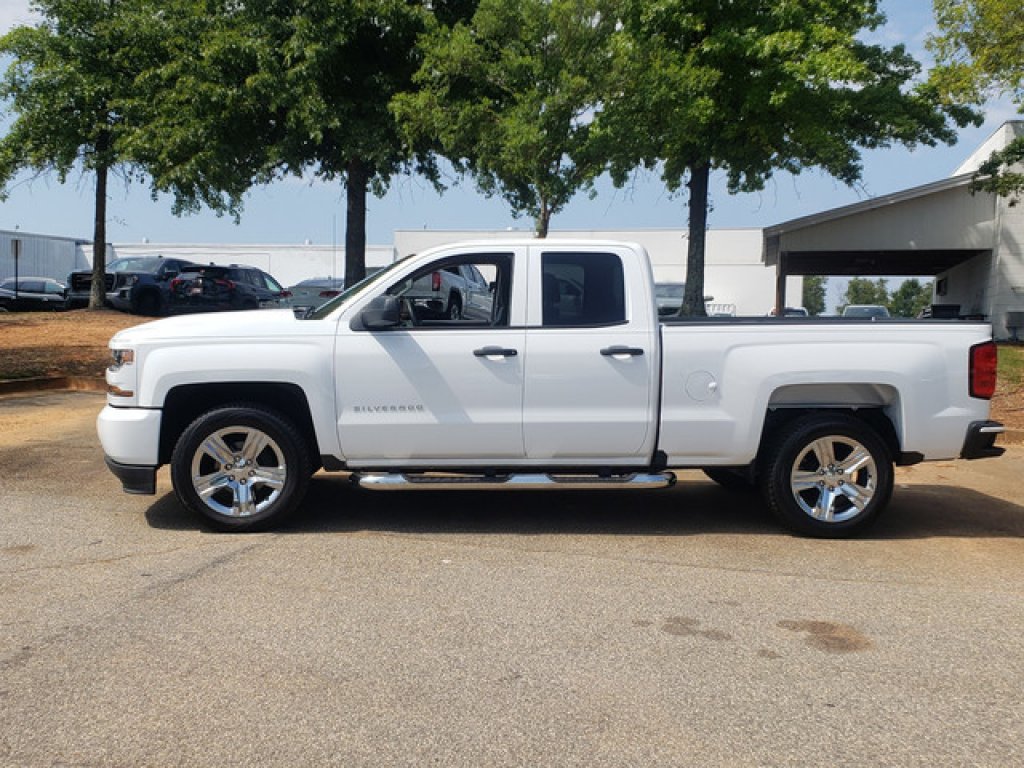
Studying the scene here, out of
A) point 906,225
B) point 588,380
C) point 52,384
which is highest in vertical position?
point 906,225

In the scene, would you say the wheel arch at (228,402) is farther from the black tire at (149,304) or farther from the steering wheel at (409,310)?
the black tire at (149,304)

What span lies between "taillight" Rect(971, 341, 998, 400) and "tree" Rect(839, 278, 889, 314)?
5144 inches

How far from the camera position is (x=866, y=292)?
437ft

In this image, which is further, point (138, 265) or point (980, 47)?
point (138, 265)

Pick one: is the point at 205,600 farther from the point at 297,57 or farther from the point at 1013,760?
the point at 297,57

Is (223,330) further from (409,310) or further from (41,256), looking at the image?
→ (41,256)

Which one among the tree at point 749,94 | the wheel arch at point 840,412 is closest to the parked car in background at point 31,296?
the tree at point 749,94

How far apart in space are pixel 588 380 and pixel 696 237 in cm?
1827

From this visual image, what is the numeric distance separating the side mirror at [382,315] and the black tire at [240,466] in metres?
0.84

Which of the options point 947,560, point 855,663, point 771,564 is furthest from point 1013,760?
point 947,560

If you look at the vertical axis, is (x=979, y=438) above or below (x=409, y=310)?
below

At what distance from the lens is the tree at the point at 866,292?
132m

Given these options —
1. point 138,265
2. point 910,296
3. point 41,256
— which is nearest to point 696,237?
point 138,265

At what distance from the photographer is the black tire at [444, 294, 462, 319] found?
6570 mm
